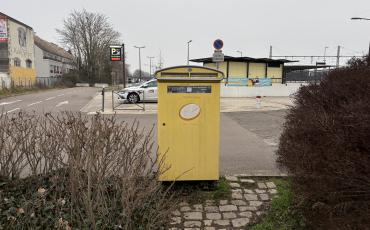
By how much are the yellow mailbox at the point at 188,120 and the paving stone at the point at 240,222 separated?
762 mm

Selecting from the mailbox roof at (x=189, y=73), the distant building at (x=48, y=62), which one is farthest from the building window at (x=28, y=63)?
the mailbox roof at (x=189, y=73)

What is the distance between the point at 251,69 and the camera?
109 ft

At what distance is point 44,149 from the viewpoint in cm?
352

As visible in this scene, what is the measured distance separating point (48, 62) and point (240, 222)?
222 ft

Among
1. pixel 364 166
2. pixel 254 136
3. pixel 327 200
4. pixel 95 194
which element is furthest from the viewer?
pixel 254 136

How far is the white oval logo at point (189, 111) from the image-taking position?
13.0ft

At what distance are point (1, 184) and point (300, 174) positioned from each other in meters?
3.12

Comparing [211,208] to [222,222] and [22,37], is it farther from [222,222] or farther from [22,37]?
[22,37]

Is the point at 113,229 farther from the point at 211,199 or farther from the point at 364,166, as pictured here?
the point at 364,166

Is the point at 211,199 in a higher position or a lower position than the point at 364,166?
lower

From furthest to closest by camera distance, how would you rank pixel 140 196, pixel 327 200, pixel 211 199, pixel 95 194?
pixel 211 199
pixel 95 194
pixel 140 196
pixel 327 200

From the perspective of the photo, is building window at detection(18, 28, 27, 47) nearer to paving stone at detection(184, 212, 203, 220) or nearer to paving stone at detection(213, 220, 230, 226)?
paving stone at detection(184, 212, 203, 220)

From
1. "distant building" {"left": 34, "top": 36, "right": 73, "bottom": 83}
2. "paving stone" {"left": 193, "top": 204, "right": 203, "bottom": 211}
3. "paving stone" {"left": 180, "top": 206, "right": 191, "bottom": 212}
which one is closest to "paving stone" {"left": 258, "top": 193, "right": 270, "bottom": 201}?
"paving stone" {"left": 193, "top": 204, "right": 203, "bottom": 211}

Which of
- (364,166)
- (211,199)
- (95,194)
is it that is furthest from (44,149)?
(364,166)
